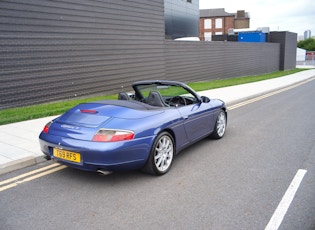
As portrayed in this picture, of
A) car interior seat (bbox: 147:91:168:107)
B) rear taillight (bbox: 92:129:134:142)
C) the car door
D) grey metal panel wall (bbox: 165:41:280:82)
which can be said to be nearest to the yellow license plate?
rear taillight (bbox: 92:129:134:142)

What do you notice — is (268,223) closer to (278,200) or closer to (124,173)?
(278,200)

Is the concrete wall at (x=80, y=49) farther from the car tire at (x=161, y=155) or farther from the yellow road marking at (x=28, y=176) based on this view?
the car tire at (x=161, y=155)

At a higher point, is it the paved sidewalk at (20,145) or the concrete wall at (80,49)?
the concrete wall at (80,49)

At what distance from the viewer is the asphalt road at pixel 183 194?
3291 mm

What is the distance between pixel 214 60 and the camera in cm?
2191

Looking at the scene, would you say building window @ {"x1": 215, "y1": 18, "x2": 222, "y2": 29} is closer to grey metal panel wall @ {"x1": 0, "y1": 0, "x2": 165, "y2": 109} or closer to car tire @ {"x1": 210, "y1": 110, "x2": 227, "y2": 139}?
grey metal panel wall @ {"x1": 0, "y1": 0, "x2": 165, "y2": 109}

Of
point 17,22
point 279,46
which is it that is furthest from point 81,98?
point 279,46

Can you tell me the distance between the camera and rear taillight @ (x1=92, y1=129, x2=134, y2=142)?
4.03m

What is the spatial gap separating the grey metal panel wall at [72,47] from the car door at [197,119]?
6.40 m

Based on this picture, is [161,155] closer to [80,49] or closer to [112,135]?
[112,135]

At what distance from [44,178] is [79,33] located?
8.24 metres

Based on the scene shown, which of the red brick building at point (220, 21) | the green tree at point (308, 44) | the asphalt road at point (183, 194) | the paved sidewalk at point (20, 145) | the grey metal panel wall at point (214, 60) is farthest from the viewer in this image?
the red brick building at point (220, 21)

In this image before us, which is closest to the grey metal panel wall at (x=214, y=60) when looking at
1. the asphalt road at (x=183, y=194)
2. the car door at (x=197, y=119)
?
the car door at (x=197, y=119)

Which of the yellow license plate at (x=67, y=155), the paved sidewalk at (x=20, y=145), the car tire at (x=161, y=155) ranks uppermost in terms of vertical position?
the yellow license plate at (x=67, y=155)
